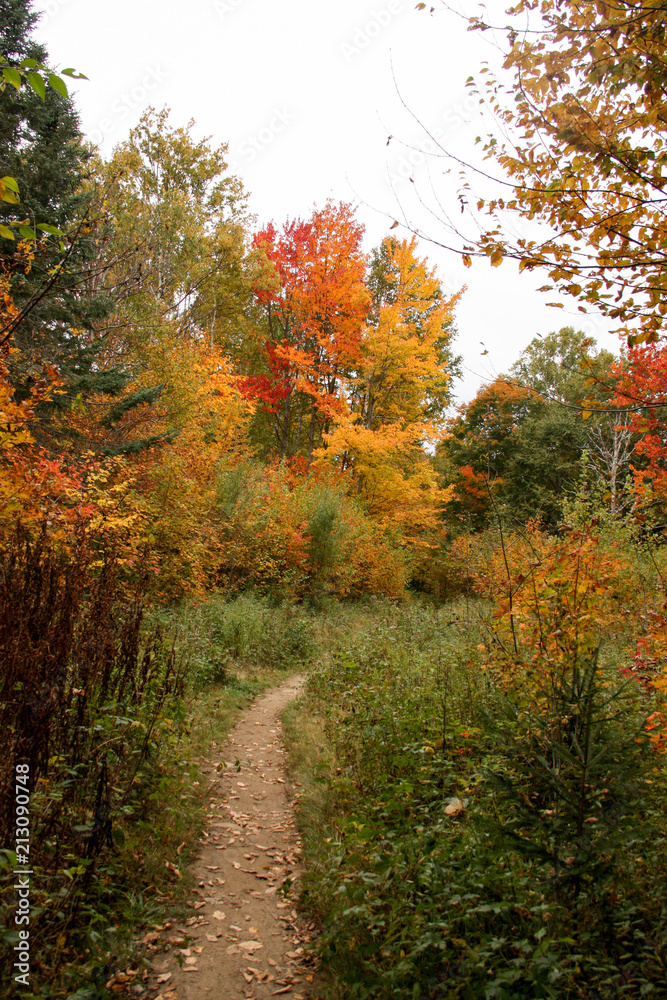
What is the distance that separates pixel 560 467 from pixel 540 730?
21955 millimetres

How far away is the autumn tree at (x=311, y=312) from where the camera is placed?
69.0 ft

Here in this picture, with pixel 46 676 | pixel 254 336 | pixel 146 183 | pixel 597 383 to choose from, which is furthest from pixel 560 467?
pixel 46 676

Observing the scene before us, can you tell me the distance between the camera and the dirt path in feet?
10.3

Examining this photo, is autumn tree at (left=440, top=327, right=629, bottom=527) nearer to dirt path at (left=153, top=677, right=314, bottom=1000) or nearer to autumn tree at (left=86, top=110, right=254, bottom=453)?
autumn tree at (left=86, top=110, right=254, bottom=453)

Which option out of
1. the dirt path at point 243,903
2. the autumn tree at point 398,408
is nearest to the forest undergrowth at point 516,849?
the dirt path at point 243,903

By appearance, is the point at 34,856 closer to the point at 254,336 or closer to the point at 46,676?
the point at 46,676

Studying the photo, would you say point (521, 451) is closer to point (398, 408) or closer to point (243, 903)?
point (398, 408)

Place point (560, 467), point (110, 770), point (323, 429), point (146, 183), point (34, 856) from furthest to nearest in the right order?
point (323, 429)
point (560, 467)
point (146, 183)
point (110, 770)
point (34, 856)

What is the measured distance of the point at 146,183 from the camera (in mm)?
20516

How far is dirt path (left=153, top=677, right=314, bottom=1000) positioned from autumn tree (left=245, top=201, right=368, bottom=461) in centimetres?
1500

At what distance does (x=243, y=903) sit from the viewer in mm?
3906

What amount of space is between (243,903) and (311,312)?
67.6ft

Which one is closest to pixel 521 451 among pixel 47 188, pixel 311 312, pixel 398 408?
pixel 398 408

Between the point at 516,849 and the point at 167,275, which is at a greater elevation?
the point at 167,275
